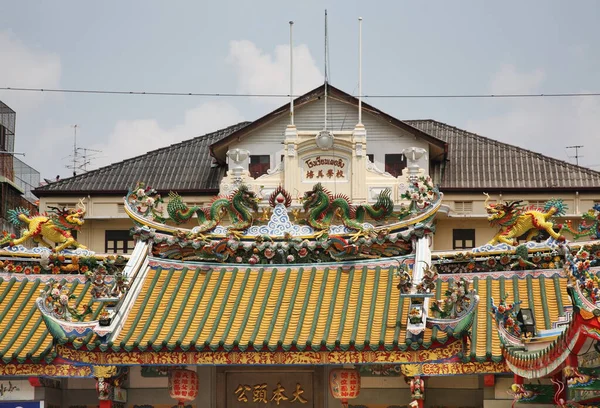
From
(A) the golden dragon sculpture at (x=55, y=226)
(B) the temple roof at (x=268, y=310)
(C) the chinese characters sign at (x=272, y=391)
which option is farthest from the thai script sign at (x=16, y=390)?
(C) the chinese characters sign at (x=272, y=391)

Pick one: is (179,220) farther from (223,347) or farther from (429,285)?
(429,285)

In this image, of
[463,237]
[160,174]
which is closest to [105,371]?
[463,237]

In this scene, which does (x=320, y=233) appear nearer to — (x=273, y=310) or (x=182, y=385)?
(x=273, y=310)

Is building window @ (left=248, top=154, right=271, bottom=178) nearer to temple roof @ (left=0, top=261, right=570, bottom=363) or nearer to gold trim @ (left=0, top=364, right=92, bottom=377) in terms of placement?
temple roof @ (left=0, top=261, right=570, bottom=363)

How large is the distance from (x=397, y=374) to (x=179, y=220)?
18.4 ft

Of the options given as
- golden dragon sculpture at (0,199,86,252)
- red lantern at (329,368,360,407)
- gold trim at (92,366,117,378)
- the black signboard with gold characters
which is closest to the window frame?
golden dragon sculpture at (0,199,86,252)

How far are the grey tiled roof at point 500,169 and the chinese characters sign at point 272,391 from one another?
17.3 m

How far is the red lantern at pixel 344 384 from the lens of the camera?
2450 centimetres

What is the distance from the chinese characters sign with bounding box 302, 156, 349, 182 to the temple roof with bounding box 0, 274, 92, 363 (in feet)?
49.0

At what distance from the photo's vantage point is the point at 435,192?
1027 inches

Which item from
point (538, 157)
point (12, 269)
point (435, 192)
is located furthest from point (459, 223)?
point (12, 269)

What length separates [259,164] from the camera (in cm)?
4322

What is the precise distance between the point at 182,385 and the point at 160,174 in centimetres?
1999

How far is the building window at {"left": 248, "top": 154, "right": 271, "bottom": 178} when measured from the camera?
4319 cm
